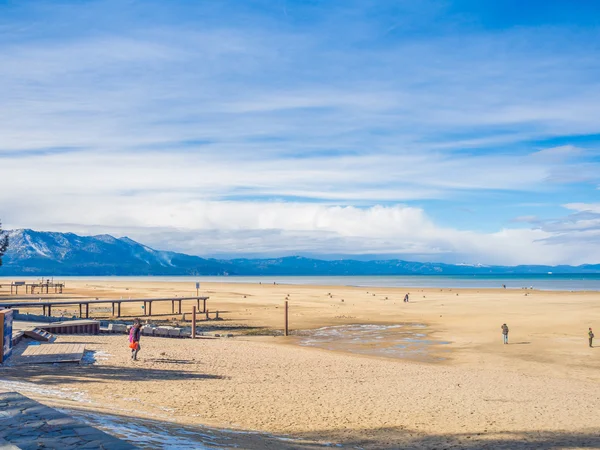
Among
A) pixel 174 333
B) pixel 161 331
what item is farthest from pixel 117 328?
pixel 174 333

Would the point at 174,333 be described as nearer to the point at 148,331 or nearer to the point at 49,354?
the point at 148,331

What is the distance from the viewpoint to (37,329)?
26.8 metres

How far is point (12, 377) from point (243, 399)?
6.88 m

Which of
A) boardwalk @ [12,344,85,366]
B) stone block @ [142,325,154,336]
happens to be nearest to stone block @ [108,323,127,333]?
stone block @ [142,325,154,336]

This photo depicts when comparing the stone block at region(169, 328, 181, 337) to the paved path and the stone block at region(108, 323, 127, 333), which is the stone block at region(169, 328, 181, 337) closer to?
the stone block at region(108, 323, 127, 333)

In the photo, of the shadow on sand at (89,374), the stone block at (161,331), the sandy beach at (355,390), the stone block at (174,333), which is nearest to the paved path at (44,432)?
the sandy beach at (355,390)

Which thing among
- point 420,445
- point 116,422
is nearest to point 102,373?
point 116,422

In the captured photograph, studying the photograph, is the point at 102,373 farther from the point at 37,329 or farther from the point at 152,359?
the point at 37,329

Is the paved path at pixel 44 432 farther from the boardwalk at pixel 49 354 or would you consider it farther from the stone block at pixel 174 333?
the stone block at pixel 174 333

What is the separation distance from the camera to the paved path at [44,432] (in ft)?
22.5

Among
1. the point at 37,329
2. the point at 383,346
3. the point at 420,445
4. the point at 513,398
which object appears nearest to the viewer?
the point at 420,445

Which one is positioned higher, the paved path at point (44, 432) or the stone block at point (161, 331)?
the paved path at point (44, 432)

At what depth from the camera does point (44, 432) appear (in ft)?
24.4

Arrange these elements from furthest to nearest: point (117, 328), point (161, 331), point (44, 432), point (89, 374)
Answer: point (117, 328), point (161, 331), point (89, 374), point (44, 432)
